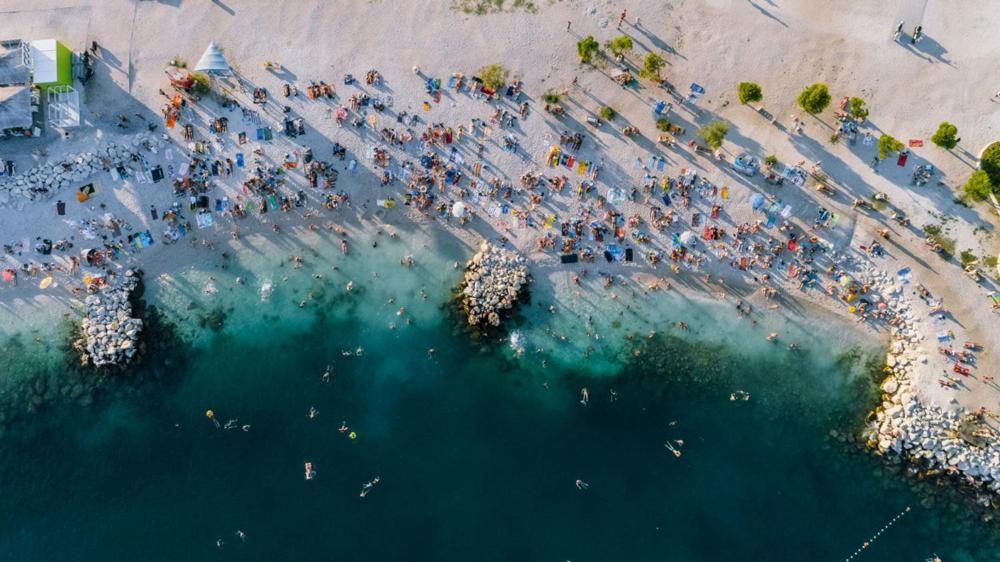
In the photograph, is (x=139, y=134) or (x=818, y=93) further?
(x=139, y=134)

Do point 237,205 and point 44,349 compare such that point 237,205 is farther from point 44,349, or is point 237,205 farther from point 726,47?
point 726,47

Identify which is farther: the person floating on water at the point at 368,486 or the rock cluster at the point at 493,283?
the person floating on water at the point at 368,486

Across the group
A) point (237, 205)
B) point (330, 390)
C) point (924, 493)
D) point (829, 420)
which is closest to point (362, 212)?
point (237, 205)

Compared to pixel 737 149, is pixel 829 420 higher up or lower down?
lower down

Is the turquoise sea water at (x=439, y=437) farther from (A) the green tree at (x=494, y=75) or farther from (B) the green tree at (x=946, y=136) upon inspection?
(B) the green tree at (x=946, y=136)

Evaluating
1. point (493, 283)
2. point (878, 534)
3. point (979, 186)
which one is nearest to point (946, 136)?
point (979, 186)

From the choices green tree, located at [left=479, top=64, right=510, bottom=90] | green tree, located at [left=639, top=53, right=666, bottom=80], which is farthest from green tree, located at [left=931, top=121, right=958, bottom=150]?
green tree, located at [left=479, top=64, right=510, bottom=90]

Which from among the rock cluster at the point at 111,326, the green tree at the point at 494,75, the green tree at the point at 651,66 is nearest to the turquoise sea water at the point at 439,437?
the rock cluster at the point at 111,326
